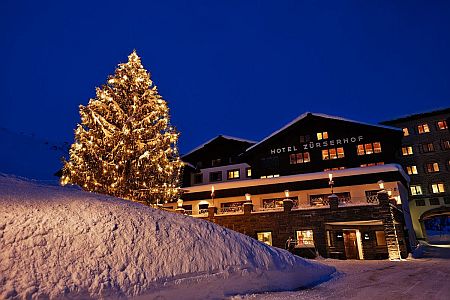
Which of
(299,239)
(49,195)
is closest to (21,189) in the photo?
(49,195)

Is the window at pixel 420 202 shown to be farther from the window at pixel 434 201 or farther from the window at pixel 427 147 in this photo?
the window at pixel 427 147

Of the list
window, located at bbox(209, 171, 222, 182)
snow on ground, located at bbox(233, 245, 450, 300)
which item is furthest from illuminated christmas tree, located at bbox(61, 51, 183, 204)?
window, located at bbox(209, 171, 222, 182)

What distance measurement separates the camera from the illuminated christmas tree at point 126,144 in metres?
16.6

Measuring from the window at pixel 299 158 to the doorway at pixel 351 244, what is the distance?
29.4ft

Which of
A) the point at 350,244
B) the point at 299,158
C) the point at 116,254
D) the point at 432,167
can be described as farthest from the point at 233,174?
the point at 116,254

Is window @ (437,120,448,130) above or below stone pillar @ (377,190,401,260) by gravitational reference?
above

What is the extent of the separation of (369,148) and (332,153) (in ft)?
10.7

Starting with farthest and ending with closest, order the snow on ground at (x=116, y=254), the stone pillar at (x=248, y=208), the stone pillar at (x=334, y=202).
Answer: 1. the stone pillar at (x=248, y=208)
2. the stone pillar at (x=334, y=202)
3. the snow on ground at (x=116, y=254)

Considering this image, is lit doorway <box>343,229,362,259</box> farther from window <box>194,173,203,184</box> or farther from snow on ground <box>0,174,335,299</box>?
window <box>194,173,203,184</box>

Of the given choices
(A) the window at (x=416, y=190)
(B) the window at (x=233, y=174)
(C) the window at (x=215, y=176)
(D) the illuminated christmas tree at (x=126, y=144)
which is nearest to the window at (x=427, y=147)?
(A) the window at (x=416, y=190)

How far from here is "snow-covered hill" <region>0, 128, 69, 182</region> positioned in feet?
257

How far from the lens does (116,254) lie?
6.06 metres

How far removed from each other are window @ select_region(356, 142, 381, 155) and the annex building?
8 cm

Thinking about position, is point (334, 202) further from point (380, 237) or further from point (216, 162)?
point (216, 162)
